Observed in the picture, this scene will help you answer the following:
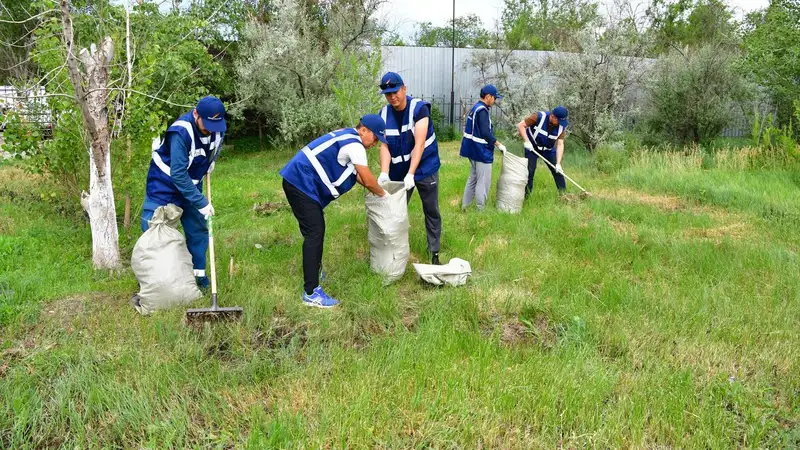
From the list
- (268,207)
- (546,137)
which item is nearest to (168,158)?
(268,207)

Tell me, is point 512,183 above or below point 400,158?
below

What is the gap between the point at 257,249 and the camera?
463 cm

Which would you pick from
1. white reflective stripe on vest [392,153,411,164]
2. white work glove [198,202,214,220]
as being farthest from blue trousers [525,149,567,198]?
white work glove [198,202,214,220]

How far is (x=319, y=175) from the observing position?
342cm

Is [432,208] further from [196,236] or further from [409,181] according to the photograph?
[196,236]

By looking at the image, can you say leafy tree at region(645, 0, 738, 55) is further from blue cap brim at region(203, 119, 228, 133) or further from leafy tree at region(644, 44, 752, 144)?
blue cap brim at region(203, 119, 228, 133)

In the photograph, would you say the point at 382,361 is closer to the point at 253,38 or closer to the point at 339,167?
the point at 339,167

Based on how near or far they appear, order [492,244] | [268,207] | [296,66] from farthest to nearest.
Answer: [296,66] < [268,207] < [492,244]

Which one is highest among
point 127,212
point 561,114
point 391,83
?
point 391,83

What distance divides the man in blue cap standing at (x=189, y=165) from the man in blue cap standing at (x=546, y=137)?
157 inches

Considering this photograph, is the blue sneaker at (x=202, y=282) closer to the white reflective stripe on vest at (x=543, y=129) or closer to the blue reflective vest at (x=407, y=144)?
the blue reflective vest at (x=407, y=144)

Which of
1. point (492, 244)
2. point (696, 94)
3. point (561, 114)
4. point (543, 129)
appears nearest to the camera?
point (492, 244)

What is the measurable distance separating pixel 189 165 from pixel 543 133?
438 centimetres

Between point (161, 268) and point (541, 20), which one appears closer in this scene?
point (161, 268)
